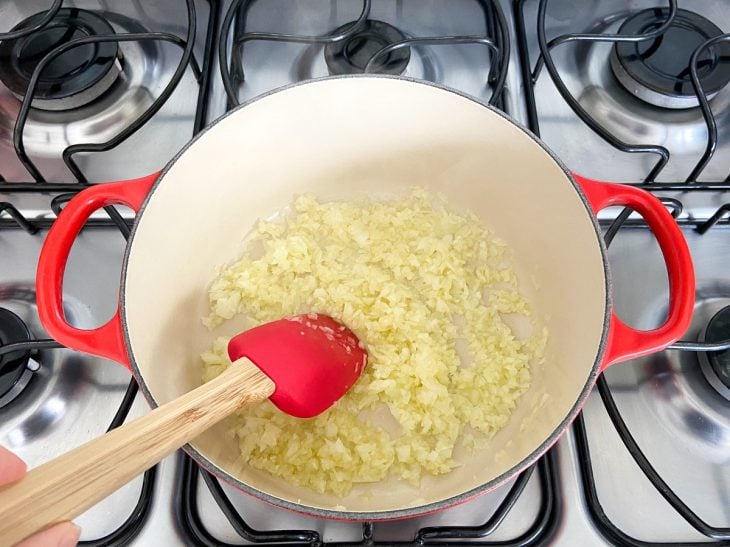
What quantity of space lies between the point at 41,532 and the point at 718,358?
0.85 meters

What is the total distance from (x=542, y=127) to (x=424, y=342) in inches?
17.8

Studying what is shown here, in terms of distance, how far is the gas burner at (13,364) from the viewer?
0.85 m

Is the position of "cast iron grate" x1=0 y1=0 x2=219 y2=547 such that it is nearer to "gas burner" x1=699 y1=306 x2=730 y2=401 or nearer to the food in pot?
the food in pot

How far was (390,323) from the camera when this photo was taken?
0.97m

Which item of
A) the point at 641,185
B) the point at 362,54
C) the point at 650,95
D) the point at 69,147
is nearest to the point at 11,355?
the point at 69,147

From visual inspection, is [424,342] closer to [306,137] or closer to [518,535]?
[518,535]

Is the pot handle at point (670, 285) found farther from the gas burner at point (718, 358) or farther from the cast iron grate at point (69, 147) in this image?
the cast iron grate at point (69, 147)

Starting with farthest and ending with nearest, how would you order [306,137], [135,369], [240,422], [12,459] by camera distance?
[306,137], [240,422], [135,369], [12,459]

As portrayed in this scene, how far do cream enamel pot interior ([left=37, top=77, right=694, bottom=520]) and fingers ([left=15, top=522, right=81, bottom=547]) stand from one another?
0.18m

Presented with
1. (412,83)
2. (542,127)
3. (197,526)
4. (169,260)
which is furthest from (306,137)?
(197,526)

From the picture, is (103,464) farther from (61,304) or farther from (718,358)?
(718,358)

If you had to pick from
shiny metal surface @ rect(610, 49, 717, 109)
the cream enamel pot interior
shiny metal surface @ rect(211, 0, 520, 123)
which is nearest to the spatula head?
the cream enamel pot interior

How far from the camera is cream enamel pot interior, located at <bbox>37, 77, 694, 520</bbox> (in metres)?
0.75

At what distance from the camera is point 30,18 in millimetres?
1089
